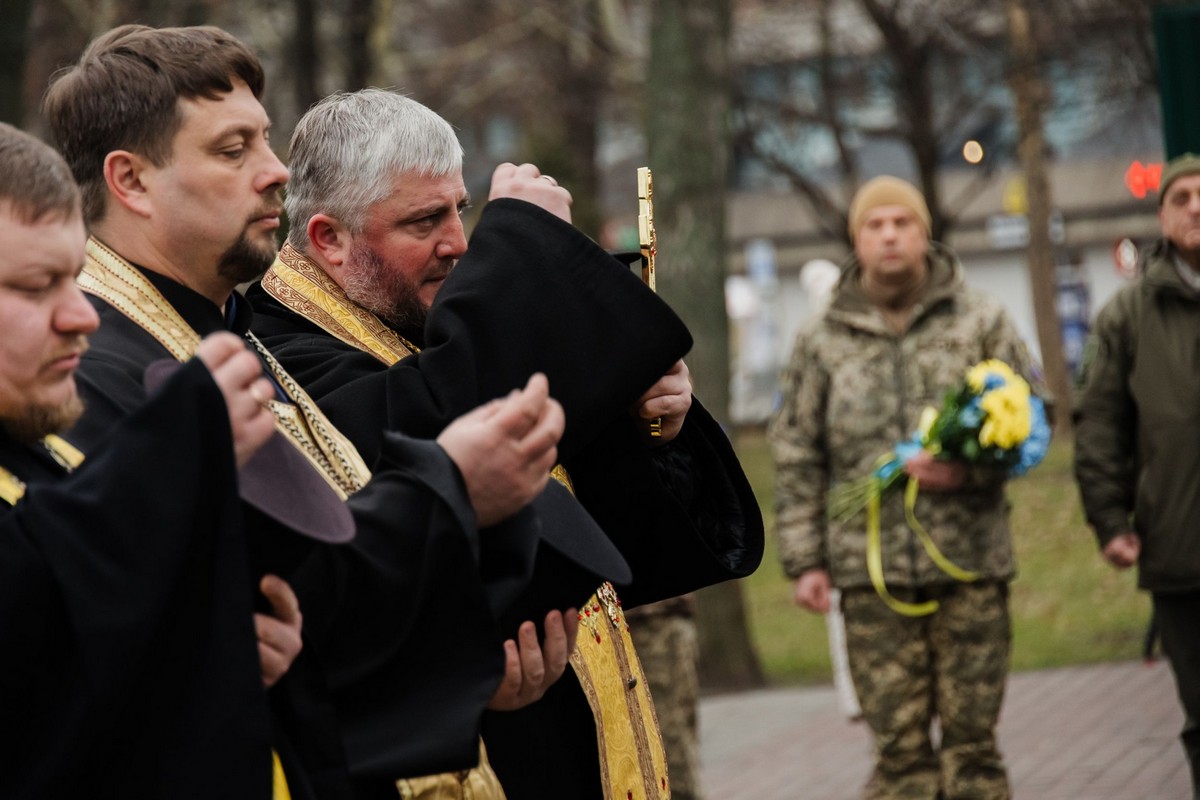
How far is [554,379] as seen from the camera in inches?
115

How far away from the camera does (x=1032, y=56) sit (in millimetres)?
19141

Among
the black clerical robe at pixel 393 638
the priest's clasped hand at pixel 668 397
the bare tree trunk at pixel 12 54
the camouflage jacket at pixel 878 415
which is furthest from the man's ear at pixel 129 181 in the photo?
the bare tree trunk at pixel 12 54

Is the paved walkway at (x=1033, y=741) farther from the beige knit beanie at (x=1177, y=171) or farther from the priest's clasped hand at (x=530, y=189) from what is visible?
the priest's clasped hand at (x=530, y=189)

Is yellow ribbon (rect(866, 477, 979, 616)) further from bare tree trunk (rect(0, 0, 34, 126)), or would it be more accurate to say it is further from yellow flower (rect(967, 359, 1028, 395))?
bare tree trunk (rect(0, 0, 34, 126))

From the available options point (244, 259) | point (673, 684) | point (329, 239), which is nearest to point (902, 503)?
point (673, 684)

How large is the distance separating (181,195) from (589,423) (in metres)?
0.76

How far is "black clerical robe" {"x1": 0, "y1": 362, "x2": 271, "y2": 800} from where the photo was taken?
192 centimetres

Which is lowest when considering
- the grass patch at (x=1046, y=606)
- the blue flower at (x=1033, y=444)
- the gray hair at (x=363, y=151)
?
the grass patch at (x=1046, y=606)

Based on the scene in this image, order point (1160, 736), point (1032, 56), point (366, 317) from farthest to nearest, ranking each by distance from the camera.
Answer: point (1032, 56) < point (1160, 736) < point (366, 317)

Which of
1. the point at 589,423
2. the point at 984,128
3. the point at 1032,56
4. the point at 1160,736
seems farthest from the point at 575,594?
the point at 984,128

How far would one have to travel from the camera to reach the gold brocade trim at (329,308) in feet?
11.1

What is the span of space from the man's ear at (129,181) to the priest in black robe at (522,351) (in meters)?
0.53

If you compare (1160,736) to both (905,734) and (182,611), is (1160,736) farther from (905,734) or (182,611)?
(182,611)

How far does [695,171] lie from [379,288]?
7.24 metres
